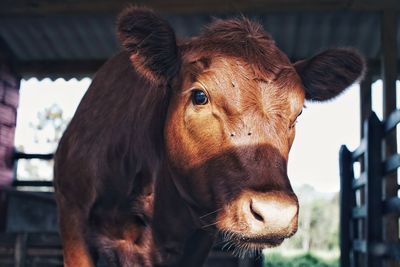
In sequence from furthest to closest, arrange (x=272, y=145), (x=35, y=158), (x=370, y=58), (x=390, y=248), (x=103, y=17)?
(x=35, y=158) → (x=370, y=58) → (x=103, y=17) → (x=390, y=248) → (x=272, y=145)

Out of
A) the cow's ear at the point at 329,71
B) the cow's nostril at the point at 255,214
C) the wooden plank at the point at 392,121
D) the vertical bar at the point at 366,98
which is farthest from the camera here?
the vertical bar at the point at 366,98

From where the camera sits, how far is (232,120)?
7.84 ft

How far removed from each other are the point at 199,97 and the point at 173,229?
0.87 metres

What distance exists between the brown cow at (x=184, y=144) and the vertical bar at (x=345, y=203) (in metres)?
3.69

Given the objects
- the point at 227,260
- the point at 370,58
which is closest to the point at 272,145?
the point at 227,260

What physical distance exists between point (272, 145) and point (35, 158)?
7040mm

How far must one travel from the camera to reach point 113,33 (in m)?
7.75

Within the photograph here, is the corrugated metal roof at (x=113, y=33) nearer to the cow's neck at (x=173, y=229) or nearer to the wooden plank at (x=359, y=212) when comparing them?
the wooden plank at (x=359, y=212)

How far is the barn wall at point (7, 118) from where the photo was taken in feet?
29.0

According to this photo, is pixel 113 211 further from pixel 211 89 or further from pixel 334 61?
pixel 334 61

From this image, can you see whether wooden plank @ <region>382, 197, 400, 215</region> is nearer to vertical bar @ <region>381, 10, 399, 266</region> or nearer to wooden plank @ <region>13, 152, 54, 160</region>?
vertical bar @ <region>381, 10, 399, 266</region>

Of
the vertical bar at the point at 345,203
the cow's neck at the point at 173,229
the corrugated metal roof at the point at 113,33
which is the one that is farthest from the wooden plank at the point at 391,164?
the corrugated metal roof at the point at 113,33

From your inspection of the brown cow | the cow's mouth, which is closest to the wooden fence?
the brown cow

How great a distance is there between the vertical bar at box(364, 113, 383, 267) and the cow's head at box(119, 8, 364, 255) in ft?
8.00
